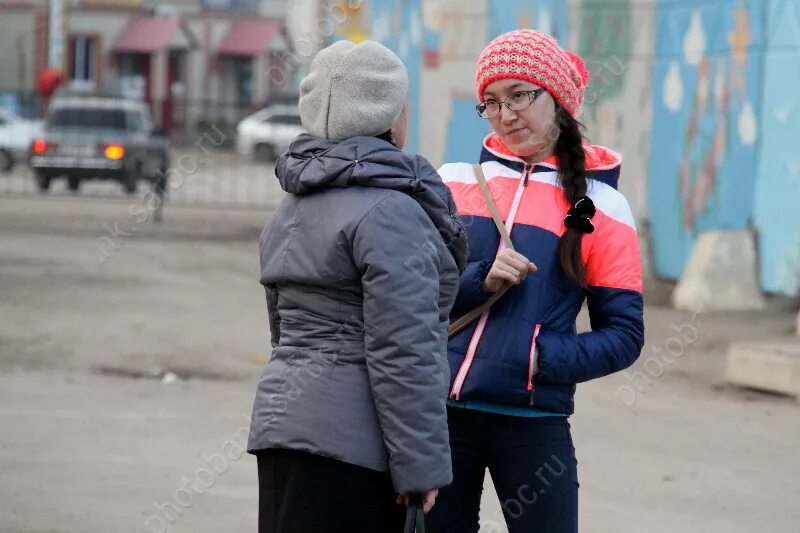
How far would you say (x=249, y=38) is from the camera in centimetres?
5284

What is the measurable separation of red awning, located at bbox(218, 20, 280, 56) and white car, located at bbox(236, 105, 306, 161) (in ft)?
Result: 48.4

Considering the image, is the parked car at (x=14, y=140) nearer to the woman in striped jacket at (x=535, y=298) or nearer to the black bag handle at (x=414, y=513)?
the woman in striped jacket at (x=535, y=298)

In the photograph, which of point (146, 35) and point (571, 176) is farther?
point (146, 35)

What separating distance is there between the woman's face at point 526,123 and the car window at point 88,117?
20.2 meters

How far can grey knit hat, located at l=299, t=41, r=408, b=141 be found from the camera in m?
3.04

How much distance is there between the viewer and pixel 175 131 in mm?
26859

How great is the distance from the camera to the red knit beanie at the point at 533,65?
347 centimetres

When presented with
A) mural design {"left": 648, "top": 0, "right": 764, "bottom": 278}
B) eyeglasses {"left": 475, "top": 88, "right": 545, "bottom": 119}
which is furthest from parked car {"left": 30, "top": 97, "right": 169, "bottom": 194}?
eyeglasses {"left": 475, "top": 88, "right": 545, "bottom": 119}

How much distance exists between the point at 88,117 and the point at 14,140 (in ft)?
30.6

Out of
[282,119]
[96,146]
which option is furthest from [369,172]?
[282,119]

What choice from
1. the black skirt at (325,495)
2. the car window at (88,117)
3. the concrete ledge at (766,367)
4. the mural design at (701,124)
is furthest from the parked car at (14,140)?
the black skirt at (325,495)

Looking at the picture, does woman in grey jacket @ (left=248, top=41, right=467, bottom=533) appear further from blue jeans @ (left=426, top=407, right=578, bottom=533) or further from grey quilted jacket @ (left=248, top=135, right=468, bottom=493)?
blue jeans @ (left=426, top=407, right=578, bottom=533)

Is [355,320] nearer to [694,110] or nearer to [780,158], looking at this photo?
[780,158]

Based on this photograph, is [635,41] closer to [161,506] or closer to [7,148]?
[161,506]
